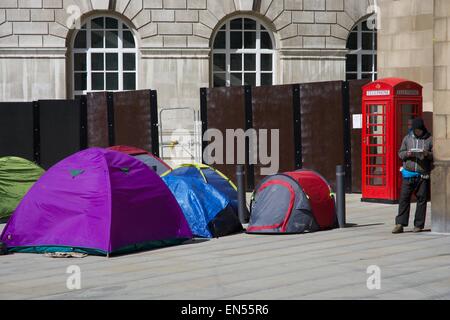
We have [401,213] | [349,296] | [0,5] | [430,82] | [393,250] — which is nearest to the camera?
[349,296]

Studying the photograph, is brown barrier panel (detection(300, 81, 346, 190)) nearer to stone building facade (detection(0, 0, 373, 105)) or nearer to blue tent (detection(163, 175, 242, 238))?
blue tent (detection(163, 175, 242, 238))

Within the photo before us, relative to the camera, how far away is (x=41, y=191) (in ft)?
48.1

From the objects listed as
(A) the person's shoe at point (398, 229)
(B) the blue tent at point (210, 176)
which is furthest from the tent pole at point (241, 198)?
(A) the person's shoe at point (398, 229)

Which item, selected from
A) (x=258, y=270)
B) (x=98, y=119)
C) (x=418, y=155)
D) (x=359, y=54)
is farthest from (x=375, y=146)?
(x=359, y=54)

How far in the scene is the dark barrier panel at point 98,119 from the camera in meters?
25.8

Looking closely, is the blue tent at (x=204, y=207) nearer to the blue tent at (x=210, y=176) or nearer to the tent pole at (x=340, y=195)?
the blue tent at (x=210, y=176)

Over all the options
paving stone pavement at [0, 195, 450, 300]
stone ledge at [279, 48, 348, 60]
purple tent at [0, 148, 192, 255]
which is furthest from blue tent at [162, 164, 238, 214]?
stone ledge at [279, 48, 348, 60]

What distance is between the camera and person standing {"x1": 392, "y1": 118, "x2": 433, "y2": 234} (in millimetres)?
15695

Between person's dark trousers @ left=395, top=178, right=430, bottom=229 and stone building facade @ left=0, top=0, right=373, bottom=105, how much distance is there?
52.5 feet

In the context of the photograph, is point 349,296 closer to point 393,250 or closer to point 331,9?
point 393,250

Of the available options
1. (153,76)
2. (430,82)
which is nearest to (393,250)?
(430,82)

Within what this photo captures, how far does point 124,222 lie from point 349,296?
428 cm

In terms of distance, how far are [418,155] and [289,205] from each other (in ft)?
6.55

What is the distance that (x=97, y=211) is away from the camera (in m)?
14.0
